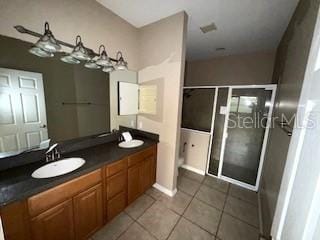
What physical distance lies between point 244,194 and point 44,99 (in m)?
3.10

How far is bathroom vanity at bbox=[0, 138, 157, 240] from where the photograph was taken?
36.0 inches

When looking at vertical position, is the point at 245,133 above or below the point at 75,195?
above

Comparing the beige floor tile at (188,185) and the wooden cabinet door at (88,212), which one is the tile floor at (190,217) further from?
the wooden cabinet door at (88,212)

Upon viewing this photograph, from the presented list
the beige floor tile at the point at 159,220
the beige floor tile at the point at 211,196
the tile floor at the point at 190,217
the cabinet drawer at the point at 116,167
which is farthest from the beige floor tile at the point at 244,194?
the cabinet drawer at the point at 116,167

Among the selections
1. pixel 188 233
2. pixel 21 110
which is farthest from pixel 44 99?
pixel 188 233

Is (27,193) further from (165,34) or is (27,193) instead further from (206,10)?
(206,10)

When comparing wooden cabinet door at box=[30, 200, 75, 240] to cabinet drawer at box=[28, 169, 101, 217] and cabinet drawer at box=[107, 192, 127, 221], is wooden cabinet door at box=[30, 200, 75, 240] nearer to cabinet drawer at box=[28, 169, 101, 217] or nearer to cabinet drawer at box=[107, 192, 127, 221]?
cabinet drawer at box=[28, 169, 101, 217]

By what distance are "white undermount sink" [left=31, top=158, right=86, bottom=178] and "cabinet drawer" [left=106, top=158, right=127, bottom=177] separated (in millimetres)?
267

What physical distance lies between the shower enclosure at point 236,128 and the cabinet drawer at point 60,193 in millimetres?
2197

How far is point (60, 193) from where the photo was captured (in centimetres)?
110

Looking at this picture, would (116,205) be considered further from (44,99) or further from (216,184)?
(216,184)

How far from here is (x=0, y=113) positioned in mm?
1131

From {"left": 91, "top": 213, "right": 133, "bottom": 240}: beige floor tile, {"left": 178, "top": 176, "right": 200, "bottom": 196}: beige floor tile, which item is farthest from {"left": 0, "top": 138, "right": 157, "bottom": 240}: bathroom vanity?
{"left": 178, "top": 176, "right": 200, "bottom": 196}: beige floor tile

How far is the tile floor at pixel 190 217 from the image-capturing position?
5.01ft
